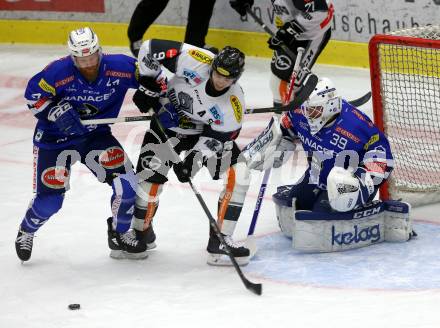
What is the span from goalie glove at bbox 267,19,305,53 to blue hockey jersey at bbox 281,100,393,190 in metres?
1.37

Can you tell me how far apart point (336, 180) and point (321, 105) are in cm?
32

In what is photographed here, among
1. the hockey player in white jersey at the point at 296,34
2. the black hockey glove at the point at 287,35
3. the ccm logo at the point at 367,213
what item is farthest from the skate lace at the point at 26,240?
the black hockey glove at the point at 287,35

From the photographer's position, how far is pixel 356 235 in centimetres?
433

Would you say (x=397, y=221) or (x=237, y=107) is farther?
(x=397, y=221)

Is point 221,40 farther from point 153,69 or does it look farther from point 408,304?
point 408,304

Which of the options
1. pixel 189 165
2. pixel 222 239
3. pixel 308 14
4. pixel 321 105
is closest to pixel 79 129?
pixel 189 165

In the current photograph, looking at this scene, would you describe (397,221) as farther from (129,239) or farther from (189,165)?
(129,239)

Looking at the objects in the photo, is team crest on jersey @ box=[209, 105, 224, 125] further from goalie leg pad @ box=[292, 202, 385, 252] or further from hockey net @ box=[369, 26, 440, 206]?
hockey net @ box=[369, 26, 440, 206]

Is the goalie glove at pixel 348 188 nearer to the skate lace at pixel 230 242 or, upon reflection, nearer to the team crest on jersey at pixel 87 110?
the skate lace at pixel 230 242

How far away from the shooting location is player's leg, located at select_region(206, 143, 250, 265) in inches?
166

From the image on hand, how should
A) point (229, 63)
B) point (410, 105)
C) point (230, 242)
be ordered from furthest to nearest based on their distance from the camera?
point (410, 105), point (230, 242), point (229, 63)

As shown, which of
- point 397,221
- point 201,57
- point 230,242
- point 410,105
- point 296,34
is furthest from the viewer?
point 296,34

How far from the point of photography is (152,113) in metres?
4.23

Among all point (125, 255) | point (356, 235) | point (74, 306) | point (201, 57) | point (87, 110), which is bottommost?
point (125, 255)
